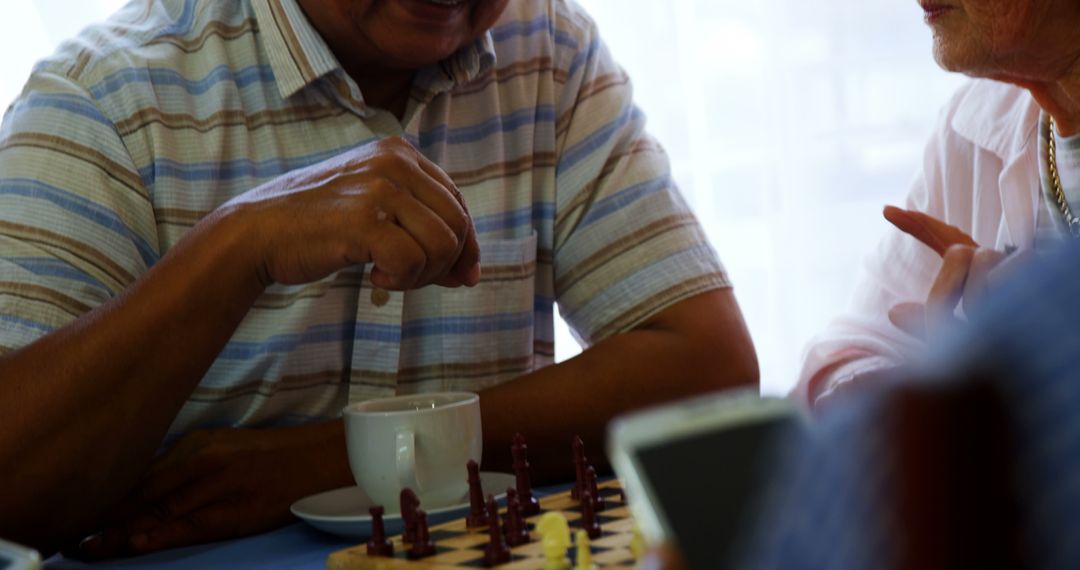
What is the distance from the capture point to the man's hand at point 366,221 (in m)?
1.20

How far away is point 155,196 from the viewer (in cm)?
148

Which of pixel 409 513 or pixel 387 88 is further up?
pixel 387 88

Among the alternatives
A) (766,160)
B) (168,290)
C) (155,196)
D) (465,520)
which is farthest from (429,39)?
(766,160)

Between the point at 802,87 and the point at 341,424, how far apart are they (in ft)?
7.31

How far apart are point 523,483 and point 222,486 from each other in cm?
38

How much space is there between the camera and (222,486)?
1.26m

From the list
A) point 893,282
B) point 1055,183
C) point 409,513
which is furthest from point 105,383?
point 1055,183

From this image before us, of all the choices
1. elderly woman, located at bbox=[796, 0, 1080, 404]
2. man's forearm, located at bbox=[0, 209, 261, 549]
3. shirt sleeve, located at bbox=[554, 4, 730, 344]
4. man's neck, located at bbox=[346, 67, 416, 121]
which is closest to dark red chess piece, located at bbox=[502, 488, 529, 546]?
man's forearm, located at bbox=[0, 209, 261, 549]

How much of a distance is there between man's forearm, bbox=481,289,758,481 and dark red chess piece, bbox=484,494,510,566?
20.3 inches

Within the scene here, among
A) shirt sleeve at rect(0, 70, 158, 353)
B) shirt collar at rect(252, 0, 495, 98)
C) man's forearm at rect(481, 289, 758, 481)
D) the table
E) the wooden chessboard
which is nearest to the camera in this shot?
the wooden chessboard

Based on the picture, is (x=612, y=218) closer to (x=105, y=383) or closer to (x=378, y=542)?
(x=105, y=383)

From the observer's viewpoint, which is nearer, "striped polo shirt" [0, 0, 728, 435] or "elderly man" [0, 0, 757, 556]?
"elderly man" [0, 0, 757, 556]

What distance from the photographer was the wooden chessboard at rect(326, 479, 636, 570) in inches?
32.8

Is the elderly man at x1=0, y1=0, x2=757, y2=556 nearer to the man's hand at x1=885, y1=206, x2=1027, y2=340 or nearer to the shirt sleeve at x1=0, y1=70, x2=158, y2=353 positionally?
the shirt sleeve at x1=0, y1=70, x2=158, y2=353
